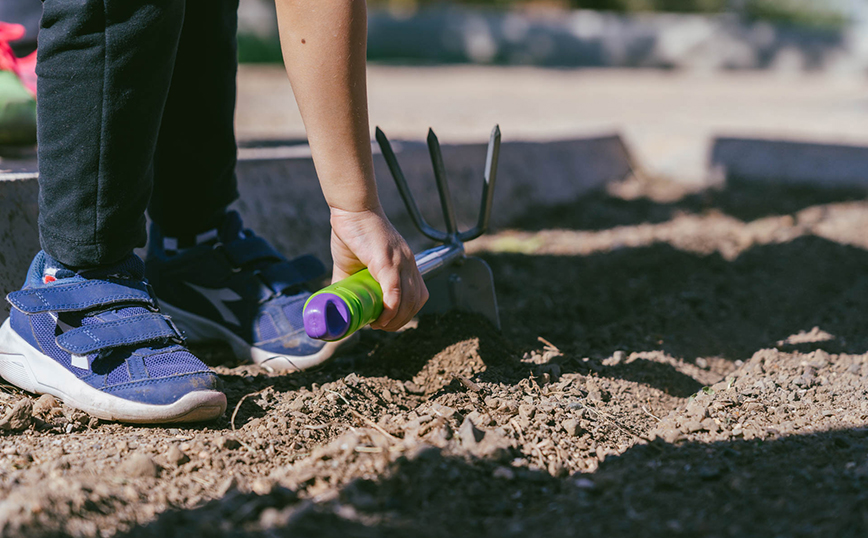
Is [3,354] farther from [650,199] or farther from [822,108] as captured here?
[822,108]

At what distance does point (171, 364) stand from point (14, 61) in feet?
4.34

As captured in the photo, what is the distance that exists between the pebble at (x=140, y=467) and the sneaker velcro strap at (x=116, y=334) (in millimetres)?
286

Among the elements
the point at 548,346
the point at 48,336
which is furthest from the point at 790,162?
the point at 48,336

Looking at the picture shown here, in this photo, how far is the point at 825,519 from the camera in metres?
0.92

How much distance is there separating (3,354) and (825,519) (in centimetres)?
139

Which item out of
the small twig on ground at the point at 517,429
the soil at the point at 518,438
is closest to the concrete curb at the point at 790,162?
the soil at the point at 518,438

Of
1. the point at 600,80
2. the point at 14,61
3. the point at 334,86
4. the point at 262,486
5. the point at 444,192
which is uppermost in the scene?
the point at 334,86

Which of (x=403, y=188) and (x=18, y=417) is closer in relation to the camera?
(x=18, y=417)

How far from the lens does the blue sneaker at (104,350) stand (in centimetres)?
128

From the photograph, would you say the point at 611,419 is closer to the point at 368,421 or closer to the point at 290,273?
the point at 368,421

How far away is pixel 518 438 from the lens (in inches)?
47.6

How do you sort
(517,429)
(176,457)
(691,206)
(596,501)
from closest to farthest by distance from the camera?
(596,501)
(176,457)
(517,429)
(691,206)

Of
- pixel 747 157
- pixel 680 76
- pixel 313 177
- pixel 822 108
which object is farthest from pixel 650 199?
pixel 680 76

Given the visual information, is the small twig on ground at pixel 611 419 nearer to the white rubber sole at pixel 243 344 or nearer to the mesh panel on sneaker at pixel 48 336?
the white rubber sole at pixel 243 344
